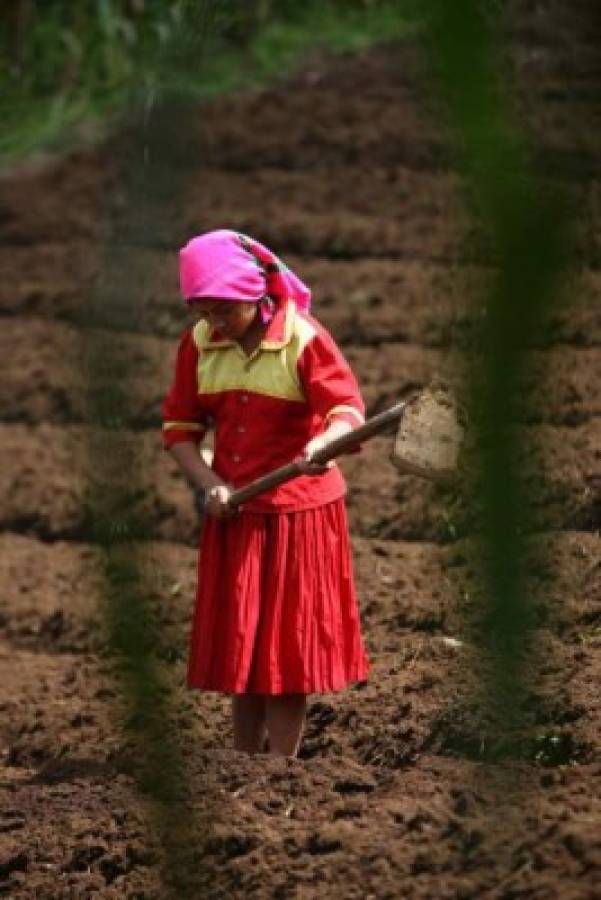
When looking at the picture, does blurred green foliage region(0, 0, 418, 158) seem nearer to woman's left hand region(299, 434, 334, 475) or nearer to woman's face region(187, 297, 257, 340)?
woman's face region(187, 297, 257, 340)

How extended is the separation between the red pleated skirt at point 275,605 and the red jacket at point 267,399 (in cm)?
6

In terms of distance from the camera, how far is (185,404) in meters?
4.01

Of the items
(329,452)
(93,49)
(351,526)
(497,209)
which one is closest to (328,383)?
(329,452)

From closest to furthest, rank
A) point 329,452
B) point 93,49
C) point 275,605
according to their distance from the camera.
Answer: point 329,452 < point 275,605 < point 93,49

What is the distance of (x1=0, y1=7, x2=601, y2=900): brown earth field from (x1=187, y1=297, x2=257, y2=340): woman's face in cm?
35

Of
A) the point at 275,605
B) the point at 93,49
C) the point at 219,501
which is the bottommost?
the point at 275,605

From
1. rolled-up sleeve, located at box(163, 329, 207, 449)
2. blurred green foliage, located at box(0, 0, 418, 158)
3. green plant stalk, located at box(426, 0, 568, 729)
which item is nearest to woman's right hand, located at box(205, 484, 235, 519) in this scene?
rolled-up sleeve, located at box(163, 329, 207, 449)

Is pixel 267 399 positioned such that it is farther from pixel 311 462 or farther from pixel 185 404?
pixel 311 462

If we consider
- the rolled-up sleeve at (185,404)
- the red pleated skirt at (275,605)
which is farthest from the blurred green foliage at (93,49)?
the red pleated skirt at (275,605)

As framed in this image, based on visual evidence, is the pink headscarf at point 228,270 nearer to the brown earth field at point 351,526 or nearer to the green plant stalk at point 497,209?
the brown earth field at point 351,526

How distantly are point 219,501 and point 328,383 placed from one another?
0.32 metres

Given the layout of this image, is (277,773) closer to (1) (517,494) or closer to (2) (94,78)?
(1) (517,494)

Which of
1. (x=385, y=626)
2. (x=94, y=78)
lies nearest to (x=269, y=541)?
(x=385, y=626)

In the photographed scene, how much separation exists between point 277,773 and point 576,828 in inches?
43.8
